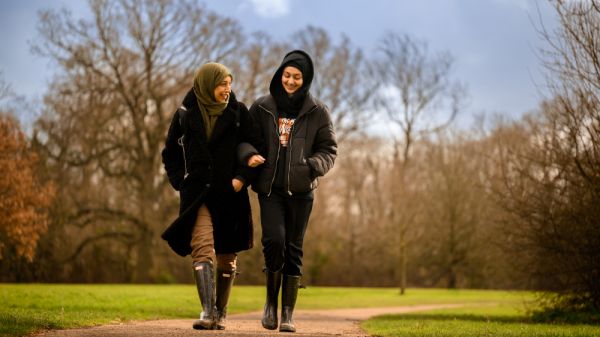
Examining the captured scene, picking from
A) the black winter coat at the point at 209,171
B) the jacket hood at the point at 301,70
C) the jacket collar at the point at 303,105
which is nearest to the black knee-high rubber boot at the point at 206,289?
the black winter coat at the point at 209,171

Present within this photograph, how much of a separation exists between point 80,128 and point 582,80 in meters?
24.5

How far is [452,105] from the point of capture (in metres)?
42.6

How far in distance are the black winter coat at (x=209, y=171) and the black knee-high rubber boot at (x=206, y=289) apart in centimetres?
35

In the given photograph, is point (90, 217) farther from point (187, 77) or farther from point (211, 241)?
point (211, 241)

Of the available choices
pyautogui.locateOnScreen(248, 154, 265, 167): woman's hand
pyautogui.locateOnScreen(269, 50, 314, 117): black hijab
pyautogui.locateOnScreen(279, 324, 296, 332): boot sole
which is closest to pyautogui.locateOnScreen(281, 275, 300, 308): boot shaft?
pyautogui.locateOnScreen(279, 324, 296, 332): boot sole

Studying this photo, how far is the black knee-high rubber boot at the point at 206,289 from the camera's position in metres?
6.92

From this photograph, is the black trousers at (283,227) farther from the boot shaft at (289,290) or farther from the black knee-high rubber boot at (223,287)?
the black knee-high rubber boot at (223,287)

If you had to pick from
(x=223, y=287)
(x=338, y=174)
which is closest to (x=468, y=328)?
(x=223, y=287)

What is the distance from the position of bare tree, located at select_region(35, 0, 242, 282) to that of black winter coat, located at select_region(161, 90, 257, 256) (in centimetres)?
2572

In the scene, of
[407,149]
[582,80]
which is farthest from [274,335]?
[407,149]

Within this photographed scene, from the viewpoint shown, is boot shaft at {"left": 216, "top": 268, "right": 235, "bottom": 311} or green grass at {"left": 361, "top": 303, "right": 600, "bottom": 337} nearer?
boot shaft at {"left": 216, "top": 268, "right": 235, "bottom": 311}

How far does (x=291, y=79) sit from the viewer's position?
7410 mm

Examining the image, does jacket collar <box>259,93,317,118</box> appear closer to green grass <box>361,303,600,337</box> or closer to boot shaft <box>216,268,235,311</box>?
boot shaft <box>216,268,235,311</box>

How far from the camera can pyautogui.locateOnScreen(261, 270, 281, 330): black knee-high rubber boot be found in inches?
288
